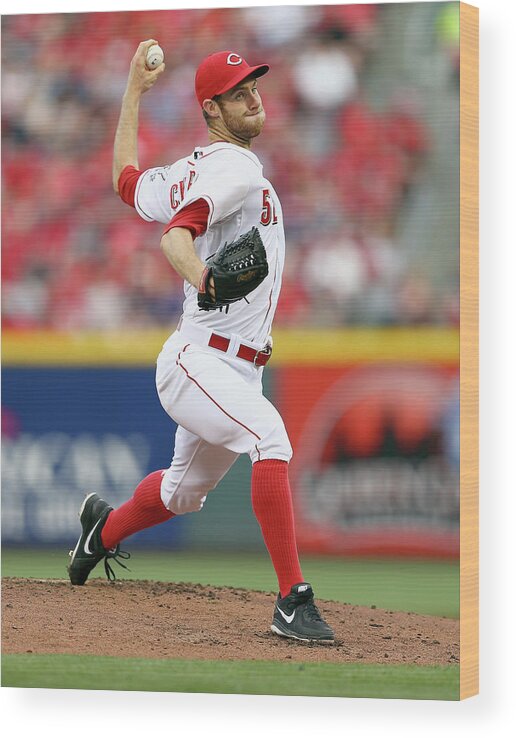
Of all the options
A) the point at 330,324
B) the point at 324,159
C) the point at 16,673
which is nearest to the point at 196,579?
the point at 16,673

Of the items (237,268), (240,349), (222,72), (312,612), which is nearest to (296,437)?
(240,349)

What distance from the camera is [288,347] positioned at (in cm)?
667

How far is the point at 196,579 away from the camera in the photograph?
22.4 feet

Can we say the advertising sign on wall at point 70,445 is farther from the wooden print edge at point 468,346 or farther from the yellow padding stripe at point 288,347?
the wooden print edge at point 468,346

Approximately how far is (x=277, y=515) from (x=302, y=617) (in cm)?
47

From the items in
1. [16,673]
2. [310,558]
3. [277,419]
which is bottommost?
[16,673]

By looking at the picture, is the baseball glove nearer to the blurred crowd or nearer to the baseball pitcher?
the baseball pitcher

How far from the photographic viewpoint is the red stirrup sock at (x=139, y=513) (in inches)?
265

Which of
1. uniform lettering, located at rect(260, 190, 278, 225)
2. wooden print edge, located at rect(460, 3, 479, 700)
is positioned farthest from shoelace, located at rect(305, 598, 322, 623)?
uniform lettering, located at rect(260, 190, 278, 225)

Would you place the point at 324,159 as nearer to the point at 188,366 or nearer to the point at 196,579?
the point at 188,366

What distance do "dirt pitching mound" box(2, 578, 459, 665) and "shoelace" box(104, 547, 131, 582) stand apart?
1.7 inches

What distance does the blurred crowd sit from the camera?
257 inches

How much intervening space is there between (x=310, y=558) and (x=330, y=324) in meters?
1.07

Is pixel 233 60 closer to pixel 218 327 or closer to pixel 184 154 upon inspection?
pixel 184 154
